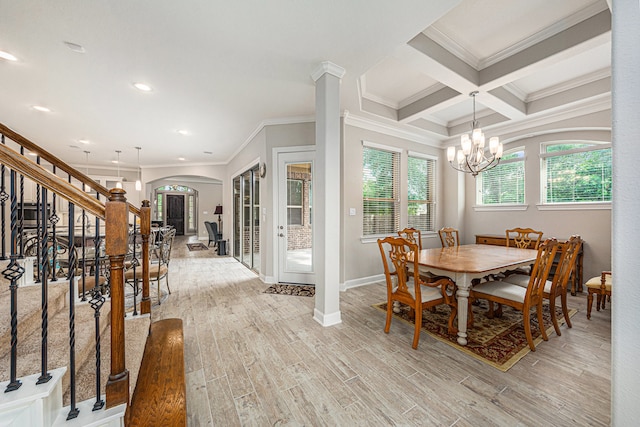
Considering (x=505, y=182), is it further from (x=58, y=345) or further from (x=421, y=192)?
(x=58, y=345)

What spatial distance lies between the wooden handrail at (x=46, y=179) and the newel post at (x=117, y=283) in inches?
2.4

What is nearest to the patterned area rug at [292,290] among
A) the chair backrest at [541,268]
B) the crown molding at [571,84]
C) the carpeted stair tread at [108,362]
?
the carpeted stair tread at [108,362]

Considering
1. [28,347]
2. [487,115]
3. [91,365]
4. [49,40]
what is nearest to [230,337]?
[91,365]

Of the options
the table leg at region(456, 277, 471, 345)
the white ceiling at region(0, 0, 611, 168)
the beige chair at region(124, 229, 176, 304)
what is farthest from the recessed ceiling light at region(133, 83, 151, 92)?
the table leg at region(456, 277, 471, 345)

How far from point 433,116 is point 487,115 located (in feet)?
2.97

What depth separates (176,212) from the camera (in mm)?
11891

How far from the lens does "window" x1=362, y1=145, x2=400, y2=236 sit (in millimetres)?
4281

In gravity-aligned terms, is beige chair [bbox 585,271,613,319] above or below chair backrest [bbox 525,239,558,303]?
below

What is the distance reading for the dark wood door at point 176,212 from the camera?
38.4ft

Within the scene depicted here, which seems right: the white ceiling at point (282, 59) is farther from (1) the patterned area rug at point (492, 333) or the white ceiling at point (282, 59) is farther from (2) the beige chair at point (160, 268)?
(1) the patterned area rug at point (492, 333)

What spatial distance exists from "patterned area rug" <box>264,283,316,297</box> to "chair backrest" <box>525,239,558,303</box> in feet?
8.02

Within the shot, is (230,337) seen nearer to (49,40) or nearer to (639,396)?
(639,396)

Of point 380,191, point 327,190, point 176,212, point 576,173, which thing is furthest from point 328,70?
point 176,212

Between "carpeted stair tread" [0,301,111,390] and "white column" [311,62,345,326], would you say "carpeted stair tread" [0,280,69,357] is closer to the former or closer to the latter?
"carpeted stair tread" [0,301,111,390]
